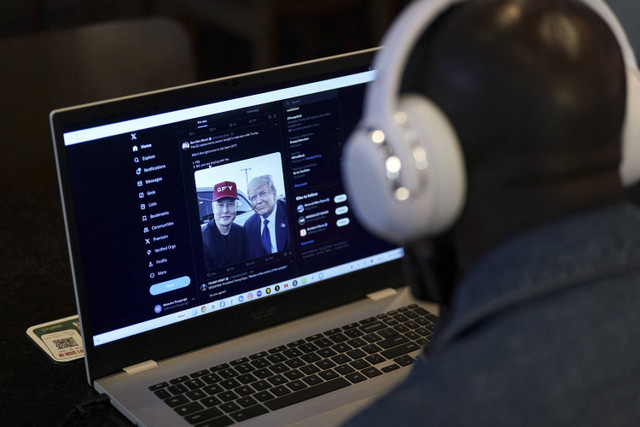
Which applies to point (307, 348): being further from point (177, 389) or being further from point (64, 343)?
point (64, 343)

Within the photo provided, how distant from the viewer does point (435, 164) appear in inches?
27.3

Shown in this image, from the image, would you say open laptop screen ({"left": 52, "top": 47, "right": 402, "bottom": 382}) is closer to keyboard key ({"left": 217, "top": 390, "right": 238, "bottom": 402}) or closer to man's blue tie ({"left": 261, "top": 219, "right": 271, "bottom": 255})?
man's blue tie ({"left": 261, "top": 219, "right": 271, "bottom": 255})

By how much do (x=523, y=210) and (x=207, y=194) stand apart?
1.99 ft

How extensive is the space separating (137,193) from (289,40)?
2010 mm

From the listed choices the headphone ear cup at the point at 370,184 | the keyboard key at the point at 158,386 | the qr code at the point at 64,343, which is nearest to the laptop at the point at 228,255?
the keyboard key at the point at 158,386

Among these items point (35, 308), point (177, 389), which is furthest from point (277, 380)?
point (35, 308)

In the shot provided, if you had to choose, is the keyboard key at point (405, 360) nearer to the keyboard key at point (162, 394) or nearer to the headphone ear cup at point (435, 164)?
the keyboard key at point (162, 394)

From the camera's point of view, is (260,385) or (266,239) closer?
(260,385)

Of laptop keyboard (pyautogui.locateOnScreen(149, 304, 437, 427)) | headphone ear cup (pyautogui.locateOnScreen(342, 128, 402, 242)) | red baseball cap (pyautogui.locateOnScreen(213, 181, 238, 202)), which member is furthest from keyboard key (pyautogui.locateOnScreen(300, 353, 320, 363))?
headphone ear cup (pyautogui.locateOnScreen(342, 128, 402, 242))

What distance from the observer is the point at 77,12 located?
2793mm

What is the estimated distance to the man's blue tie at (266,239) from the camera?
4.13ft

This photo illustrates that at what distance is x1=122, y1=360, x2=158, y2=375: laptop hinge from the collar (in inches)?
24.4

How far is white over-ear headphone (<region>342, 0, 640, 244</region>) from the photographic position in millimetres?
692

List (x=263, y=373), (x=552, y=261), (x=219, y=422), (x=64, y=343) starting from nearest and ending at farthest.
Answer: (x=552, y=261) < (x=219, y=422) < (x=263, y=373) < (x=64, y=343)
